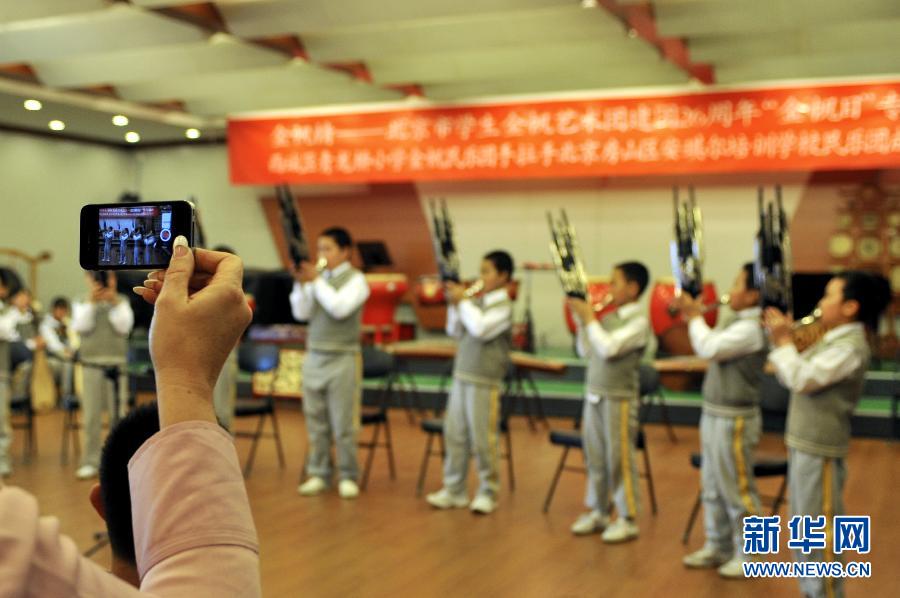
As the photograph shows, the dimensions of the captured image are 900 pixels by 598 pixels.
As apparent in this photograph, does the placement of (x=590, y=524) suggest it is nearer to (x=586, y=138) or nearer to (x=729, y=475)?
(x=729, y=475)

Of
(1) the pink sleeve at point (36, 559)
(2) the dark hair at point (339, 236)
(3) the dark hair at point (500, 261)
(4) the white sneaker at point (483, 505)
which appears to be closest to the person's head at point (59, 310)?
(2) the dark hair at point (339, 236)

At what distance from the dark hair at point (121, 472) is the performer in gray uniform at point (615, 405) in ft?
12.6

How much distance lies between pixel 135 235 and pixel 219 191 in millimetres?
10639

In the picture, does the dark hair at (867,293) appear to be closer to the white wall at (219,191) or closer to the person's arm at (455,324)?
the person's arm at (455,324)

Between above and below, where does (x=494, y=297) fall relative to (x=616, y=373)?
above

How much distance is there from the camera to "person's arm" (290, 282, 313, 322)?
5.75 meters

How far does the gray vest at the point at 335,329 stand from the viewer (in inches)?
227

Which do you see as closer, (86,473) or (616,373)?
(616,373)

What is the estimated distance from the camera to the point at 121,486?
39.0 inches

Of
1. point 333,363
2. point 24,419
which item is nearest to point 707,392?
point 333,363

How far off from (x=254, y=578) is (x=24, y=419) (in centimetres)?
847

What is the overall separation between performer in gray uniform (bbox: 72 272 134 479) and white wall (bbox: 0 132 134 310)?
2949 mm

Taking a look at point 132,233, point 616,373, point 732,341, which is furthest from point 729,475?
point 132,233

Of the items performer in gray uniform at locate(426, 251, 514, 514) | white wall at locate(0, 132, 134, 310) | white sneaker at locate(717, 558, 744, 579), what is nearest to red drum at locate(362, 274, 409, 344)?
white wall at locate(0, 132, 134, 310)
